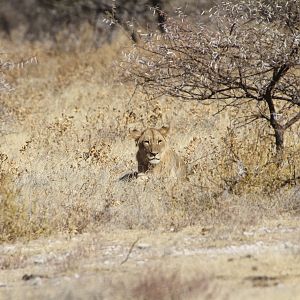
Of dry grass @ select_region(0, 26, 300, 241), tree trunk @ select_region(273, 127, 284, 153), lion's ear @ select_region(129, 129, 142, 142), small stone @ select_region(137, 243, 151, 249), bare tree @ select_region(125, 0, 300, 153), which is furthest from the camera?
lion's ear @ select_region(129, 129, 142, 142)

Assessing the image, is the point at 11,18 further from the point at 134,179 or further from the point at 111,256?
the point at 111,256

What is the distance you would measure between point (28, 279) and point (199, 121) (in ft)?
32.5

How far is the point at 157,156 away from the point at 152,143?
0.24 metres

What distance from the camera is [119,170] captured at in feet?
47.6

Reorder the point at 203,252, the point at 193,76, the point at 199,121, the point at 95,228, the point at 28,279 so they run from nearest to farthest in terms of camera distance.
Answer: the point at 28,279 → the point at 203,252 → the point at 95,228 → the point at 193,76 → the point at 199,121

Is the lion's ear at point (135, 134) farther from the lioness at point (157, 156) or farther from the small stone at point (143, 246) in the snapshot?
the small stone at point (143, 246)

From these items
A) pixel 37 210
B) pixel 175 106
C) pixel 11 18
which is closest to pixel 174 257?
pixel 37 210

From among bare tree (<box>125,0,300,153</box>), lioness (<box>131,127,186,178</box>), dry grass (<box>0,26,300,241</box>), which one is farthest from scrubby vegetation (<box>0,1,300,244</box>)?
bare tree (<box>125,0,300,153</box>)

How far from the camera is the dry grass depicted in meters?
10.9

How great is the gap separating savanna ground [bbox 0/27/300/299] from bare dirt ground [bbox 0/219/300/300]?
0.01 m

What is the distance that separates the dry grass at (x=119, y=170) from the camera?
10859 millimetres

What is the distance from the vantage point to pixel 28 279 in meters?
8.55

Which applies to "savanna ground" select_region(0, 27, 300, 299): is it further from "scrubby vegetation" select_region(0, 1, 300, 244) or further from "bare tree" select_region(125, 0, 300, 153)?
"bare tree" select_region(125, 0, 300, 153)

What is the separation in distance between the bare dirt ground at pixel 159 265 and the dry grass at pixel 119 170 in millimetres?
459
